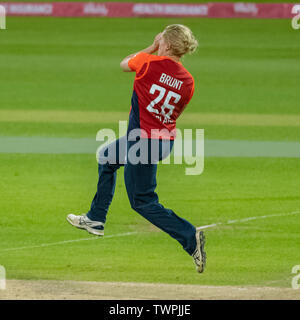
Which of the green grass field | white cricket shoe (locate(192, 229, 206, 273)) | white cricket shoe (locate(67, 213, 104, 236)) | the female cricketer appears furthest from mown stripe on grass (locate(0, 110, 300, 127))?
the female cricketer

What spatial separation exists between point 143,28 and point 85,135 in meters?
22.3

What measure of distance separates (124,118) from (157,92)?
1263 cm

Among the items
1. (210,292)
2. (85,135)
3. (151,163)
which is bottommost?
(210,292)

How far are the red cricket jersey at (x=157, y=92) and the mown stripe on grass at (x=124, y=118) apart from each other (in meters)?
11.9

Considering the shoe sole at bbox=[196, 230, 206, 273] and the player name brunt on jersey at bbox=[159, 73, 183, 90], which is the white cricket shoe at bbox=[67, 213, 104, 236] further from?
the player name brunt on jersey at bbox=[159, 73, 183, 90]

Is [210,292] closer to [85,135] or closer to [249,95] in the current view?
[85,135]

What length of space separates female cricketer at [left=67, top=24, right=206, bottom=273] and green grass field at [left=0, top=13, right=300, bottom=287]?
0.75 metres

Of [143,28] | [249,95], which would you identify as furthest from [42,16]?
[249,95]

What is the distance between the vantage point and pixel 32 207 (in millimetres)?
12523

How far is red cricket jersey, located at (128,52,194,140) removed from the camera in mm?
8586

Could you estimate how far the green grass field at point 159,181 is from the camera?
9852mm

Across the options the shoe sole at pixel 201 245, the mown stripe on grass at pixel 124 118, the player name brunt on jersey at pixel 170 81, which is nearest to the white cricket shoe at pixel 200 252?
the shoe sole at pixel 201 245

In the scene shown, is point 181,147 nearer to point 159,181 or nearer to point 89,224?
point 159,181

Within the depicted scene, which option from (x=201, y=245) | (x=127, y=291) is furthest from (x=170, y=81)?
(x=127, y=291)
